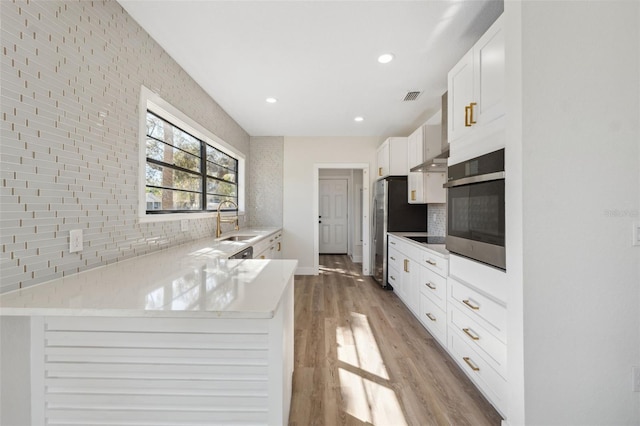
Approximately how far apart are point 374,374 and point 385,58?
2480 millimetres

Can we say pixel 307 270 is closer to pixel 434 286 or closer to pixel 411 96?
pixel 434 286

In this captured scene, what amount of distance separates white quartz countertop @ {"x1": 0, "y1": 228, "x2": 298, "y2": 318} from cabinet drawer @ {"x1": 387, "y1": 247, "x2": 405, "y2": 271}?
85.0 inches

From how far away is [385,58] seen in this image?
2.21m

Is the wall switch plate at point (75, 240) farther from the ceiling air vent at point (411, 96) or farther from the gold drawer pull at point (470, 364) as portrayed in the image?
the ceiling air vent at point (411, 96)

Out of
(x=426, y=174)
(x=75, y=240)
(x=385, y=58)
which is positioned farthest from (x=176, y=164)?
(x=426, y=174)

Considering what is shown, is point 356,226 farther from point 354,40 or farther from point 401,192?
point 354,40

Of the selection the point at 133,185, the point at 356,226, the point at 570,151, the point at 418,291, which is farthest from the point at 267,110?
the point at 356,226

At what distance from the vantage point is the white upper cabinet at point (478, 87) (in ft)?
4.81

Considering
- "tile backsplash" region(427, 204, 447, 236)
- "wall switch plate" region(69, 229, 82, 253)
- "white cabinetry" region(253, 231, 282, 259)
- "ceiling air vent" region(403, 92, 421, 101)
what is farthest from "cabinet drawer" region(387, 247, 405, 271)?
"wall switch plate" region(69, 229, 82, 253)

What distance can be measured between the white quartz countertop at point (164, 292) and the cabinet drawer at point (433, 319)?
1457 mm

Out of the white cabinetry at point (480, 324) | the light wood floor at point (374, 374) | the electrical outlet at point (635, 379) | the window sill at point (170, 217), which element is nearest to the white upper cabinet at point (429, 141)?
the white cabinetry at point (480, 324)

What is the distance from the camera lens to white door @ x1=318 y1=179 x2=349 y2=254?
696 centimetres

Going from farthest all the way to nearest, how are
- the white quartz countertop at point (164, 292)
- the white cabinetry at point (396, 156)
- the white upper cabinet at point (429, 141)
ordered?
the white cabinetry at point (396, 156)
the white upper cabinet at point (429, 141)
the white quartz countertop at point (164, 292)

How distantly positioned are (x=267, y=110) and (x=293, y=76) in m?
1.00
